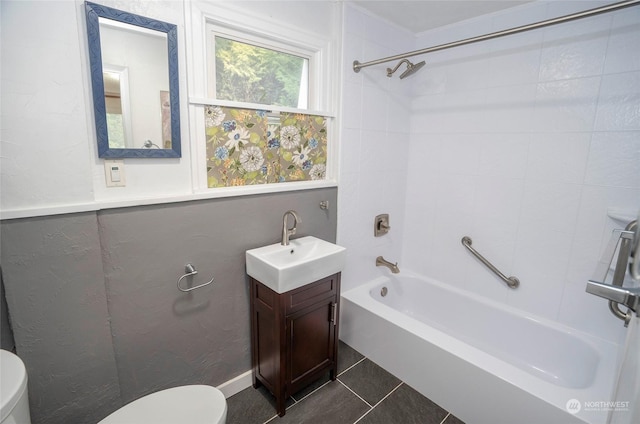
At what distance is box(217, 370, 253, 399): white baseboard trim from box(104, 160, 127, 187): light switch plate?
1.24 meters

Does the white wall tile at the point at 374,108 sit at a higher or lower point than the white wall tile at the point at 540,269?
higher

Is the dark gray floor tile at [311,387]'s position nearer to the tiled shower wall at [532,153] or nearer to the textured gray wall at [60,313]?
the textured gray wall at [60,313]

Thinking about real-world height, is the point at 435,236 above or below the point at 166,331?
above

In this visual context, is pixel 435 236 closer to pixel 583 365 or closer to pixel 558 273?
pixel 558 273

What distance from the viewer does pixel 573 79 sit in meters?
1.78

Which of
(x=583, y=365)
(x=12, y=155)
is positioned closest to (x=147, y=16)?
(x=12, y=155)

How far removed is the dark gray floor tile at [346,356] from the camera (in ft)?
6.80

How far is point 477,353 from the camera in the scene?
1620mm

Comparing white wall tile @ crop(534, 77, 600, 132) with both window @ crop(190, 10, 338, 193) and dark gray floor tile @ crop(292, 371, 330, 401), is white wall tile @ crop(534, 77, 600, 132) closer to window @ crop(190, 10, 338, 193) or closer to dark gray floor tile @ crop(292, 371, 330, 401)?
window @ crop(190, 10, 338, 193)

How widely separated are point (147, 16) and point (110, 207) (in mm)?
814

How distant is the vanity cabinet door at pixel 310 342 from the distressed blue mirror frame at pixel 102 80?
1.04 metres

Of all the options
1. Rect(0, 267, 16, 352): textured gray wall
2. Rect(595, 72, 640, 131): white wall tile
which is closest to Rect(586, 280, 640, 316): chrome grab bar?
Rect(595, 72, 640, 131): white wall tile

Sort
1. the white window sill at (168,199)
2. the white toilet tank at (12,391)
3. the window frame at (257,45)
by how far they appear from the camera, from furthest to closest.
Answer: the window frame at (257,45)
the white window sill at (168,199)
the white toilet tank at (12,391)

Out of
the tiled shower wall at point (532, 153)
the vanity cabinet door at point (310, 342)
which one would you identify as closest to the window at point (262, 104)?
the vanity cabinet door at point (310, 342)
